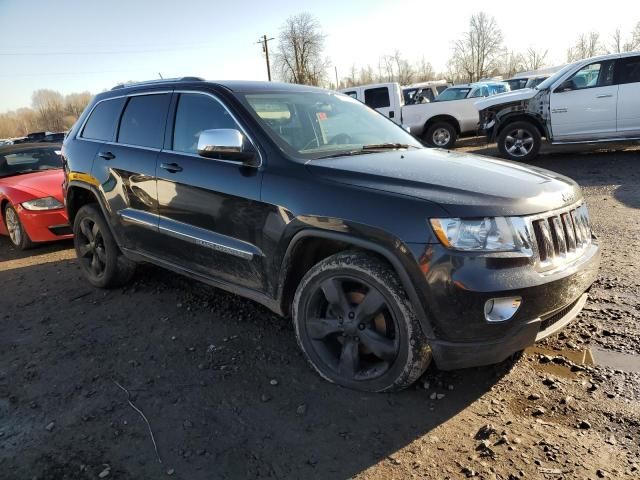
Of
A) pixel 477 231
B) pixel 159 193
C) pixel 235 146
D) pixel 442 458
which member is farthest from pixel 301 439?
pixel 159 193

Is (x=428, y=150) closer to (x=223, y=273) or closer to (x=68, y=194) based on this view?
(x=223, y=273)

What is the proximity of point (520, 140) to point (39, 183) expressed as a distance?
9.00 m

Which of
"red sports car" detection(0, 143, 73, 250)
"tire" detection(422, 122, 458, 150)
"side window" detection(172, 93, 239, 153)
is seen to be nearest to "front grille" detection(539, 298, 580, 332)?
"side window" detection(172, 93, 239, 153)

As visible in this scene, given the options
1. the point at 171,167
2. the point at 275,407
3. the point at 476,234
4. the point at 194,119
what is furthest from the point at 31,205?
the point at 476,234

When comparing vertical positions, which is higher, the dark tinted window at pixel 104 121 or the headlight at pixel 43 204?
the dark tinted window at pixel 104 121

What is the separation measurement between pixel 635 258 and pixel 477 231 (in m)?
3.12

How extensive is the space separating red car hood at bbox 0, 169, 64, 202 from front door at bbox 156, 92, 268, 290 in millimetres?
3540

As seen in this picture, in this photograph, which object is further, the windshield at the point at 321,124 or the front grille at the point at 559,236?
the windshield at the point at 321,124

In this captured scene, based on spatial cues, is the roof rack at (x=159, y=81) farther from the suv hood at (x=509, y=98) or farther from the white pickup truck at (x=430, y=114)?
the white pickup truck at (x=430, y=114)

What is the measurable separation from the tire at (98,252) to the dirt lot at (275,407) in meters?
0.58

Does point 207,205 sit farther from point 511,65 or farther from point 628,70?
point 511,65

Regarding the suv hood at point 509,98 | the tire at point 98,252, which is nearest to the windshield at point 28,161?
the tire at point 98,252

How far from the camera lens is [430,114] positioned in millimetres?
13562

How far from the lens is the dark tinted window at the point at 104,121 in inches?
175
